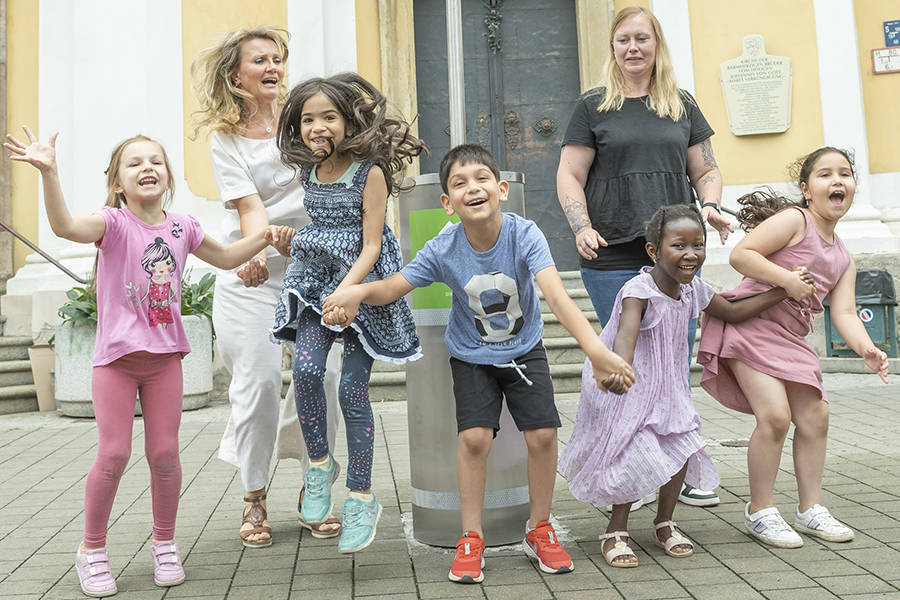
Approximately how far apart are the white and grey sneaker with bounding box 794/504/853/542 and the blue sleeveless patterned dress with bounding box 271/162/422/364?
5.13 ft

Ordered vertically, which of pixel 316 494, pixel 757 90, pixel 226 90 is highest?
pixel 757 90

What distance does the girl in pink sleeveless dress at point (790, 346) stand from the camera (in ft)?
10.2

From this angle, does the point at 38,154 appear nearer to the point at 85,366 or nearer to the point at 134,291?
the point at 134,291

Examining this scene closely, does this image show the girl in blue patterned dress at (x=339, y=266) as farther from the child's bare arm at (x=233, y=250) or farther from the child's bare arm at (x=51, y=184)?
the child's bare arm at (x=51, y=184)

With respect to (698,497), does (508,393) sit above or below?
above

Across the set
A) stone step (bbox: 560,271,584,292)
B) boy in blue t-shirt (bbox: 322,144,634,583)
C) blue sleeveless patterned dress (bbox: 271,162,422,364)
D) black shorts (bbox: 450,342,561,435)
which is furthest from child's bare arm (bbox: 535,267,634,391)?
stone step (bbox: 560,271,584,292)

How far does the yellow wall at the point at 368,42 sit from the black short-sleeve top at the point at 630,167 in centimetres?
591

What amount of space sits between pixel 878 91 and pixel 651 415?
760cm

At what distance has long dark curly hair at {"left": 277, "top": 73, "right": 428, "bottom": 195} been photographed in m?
3.03

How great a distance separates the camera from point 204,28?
858 cm

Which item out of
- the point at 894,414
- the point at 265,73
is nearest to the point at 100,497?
the point at 265,73

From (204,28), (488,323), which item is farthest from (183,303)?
(488,323)

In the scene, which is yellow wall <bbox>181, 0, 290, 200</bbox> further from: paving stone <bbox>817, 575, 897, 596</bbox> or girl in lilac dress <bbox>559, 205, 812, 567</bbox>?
paving stone <bbox>817, 575, 897, 596</bbox>

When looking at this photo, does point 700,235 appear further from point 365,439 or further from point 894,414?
point 894,414
